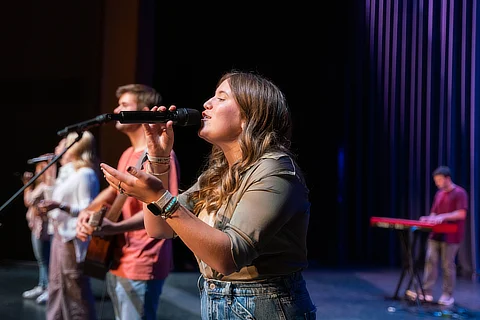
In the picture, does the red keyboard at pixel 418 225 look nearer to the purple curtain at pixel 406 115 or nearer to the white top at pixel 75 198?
the purple curtain at pixel 406 115

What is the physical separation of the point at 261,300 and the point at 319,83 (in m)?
8.96

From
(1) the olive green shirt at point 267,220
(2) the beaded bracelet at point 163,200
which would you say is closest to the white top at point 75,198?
(1) the olive green shirt at point 267,220

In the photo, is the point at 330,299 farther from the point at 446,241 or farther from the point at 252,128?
the point at 252,128

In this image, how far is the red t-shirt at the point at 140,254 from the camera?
2.70 m

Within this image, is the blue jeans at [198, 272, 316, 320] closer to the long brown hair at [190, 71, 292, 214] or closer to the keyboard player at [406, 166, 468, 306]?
the long brown hair at [190, 71, 292, 214]

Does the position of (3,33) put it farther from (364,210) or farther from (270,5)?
(364,210)

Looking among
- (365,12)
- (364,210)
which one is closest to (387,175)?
(364,210)

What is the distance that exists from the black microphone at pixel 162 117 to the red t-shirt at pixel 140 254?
99 centimetres

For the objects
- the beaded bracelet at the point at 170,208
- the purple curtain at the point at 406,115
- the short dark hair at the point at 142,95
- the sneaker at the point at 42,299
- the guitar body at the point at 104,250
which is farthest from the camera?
the purple curtain at the point at 406,115

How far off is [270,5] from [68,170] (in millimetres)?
6058

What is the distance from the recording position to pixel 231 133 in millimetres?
1704

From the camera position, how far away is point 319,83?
33.5ft

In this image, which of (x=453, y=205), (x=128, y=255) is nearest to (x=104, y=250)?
(x=128, y=255)

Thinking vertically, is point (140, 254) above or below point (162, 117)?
below
